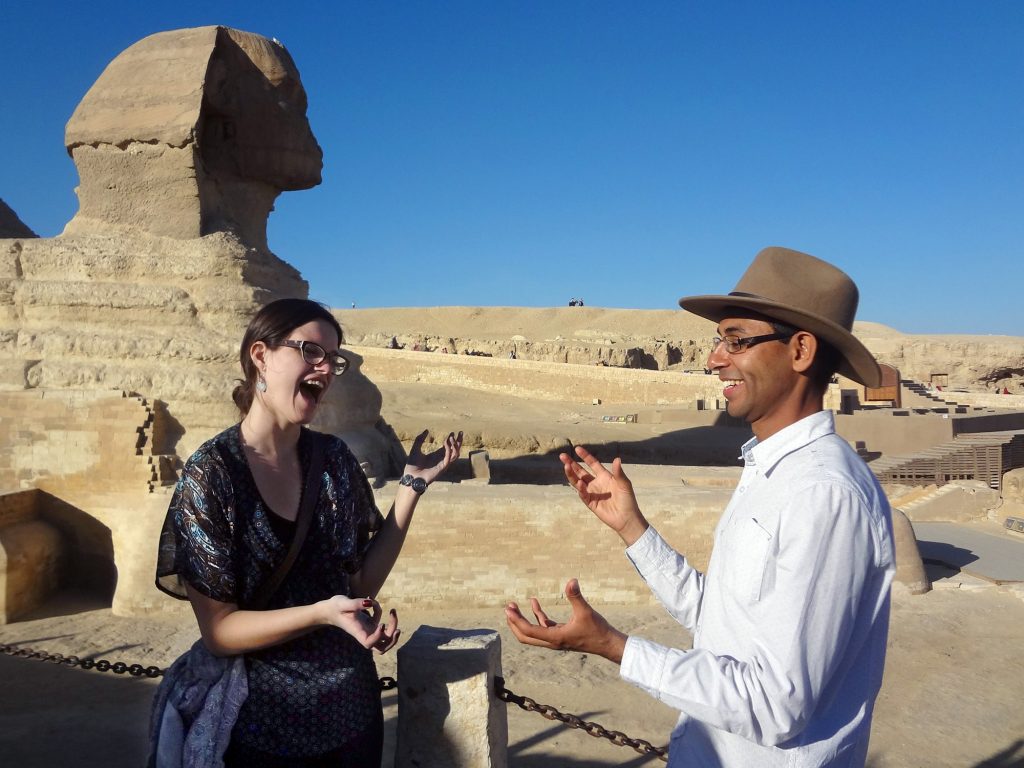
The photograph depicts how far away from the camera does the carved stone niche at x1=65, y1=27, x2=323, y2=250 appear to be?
8305 millimetres

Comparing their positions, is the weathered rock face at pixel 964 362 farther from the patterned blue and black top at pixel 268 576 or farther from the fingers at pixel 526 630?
the fingers at pixel 526 630

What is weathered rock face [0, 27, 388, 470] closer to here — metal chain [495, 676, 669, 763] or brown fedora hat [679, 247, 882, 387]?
metal chain [495, 676, 669, 763]

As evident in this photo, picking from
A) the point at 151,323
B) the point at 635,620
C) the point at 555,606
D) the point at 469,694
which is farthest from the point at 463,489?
the point at 469,694

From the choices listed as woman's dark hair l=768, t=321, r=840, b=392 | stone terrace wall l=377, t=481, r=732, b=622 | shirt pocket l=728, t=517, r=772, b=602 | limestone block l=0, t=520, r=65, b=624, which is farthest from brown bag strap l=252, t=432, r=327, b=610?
limestone block l=0, t=520, r=65, b=624

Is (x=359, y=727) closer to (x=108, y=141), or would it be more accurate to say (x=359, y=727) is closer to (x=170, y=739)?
(x=170, y=739)

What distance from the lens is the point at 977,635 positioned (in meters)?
6.84

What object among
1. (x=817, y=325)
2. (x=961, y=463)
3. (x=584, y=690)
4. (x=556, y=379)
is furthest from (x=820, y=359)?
(x=556, y=379)

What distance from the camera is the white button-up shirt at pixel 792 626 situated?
4.62 feet

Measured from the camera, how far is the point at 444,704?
248 centimetres

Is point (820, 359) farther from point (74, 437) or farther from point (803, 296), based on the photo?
point (74, 437)

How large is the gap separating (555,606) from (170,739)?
559cm

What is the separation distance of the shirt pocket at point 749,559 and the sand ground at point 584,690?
369 centimetres

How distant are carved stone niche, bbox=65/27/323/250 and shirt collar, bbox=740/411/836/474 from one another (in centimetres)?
788

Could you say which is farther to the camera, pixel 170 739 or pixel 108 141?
pixel 108 141
